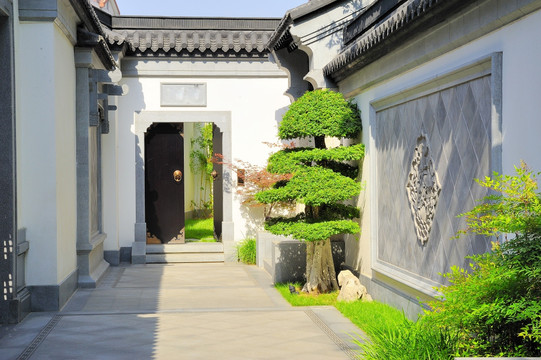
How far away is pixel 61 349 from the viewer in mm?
5930

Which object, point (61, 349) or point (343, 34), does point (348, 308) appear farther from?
point (343, 34)

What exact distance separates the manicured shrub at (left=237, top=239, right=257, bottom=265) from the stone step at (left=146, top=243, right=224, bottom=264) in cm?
40

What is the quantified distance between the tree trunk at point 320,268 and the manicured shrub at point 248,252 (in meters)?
3.63

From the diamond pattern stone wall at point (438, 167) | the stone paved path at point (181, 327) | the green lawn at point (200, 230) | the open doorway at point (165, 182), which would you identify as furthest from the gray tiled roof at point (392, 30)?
the green lawn at point (200, 230)

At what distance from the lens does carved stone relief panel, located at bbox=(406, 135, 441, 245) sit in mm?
6262

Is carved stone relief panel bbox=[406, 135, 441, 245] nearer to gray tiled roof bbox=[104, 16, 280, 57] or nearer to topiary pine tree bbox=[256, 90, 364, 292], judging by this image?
topiary pine tree bbox=[256, 90, 364, 292]

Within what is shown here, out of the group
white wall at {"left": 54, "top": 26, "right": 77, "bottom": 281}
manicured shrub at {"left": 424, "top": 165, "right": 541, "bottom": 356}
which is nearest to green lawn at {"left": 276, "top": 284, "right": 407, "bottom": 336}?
manicured shrub at {"left": 424, "top": 165, "right": 541, "bottom": 356}

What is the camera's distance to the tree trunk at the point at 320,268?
848 centimetres

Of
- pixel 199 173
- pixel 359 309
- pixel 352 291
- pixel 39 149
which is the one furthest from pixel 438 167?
pixel 199 173

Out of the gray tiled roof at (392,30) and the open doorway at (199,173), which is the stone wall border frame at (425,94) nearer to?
the gray tiled roof at (392,30)

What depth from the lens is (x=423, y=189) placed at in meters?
6.49

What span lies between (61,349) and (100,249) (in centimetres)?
537

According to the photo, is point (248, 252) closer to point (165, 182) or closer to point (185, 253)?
point (185, 253)

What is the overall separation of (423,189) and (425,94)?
86 centimetres
